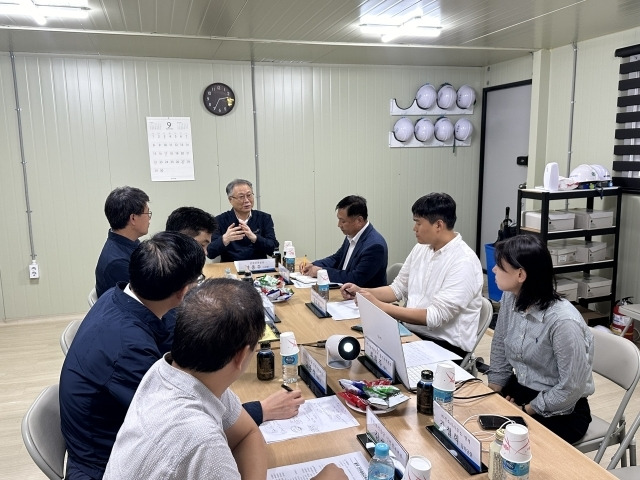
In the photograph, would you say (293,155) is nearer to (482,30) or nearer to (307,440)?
(482,30)

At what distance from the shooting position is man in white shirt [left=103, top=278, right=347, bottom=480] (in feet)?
3.13

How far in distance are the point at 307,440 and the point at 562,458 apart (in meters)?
0.69

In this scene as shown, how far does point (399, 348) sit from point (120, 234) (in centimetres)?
182

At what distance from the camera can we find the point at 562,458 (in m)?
1.31

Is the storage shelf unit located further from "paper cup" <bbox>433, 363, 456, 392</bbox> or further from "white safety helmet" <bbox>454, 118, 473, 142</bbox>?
"paper cup" <bbox>433, 363, 456, 392</bbox>

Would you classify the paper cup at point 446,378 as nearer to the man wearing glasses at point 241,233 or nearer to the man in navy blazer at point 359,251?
the man in navy blazer at point 359,251

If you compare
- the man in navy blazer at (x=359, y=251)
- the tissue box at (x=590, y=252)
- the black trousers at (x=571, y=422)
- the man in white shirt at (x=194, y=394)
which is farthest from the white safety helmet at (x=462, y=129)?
the man in white shirt at (x=194, y=394)

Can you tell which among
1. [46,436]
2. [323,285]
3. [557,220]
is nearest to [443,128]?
[557,220]

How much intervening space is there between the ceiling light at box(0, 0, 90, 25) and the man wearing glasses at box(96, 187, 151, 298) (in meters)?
1.28

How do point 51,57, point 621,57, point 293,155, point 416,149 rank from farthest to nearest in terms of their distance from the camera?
point 416,149 < point 293,155 < point 51,57 < point 621,57

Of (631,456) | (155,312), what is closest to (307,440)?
(155,312)

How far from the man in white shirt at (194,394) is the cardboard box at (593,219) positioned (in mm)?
3743

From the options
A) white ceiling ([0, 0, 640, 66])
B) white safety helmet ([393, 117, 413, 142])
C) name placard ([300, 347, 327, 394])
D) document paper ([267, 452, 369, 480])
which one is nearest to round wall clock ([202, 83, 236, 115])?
white ceiling ([0, 0, 640, 66])

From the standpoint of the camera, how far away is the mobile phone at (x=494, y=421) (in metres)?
1.47
